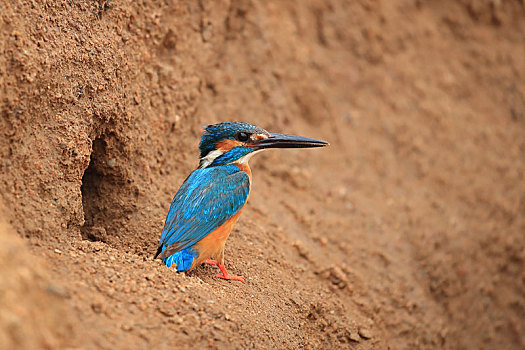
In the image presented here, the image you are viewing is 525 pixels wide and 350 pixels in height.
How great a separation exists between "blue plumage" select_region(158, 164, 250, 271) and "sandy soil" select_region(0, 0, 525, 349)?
25 centimetres

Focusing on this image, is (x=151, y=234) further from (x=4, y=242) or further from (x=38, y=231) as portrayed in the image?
(x=4, y=242)

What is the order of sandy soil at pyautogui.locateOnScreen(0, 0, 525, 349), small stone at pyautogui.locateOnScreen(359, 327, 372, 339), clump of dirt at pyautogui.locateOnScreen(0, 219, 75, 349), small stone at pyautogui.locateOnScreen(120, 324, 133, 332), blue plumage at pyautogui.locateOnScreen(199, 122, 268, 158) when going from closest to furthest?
1. clump of dirt at pyautogui.locateOnScreen(0, 219, 75, 349)
2. small stone at pyautogui.locateOnScreen(120, 324, 133, 332)
3. sandy soil at pyautogui.locateOnScreen(0, 0, 525, 349)
4. blue plumage at pyautogui.locateOnScreen(199, 122, 268, 158)
5. small stone at pyautogui.locateOnScreen(359, 327, 372, 339)

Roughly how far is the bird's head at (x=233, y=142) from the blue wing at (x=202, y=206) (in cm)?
12

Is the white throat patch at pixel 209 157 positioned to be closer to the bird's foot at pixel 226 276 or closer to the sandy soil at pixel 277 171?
the sandy soil at pixel 277 171

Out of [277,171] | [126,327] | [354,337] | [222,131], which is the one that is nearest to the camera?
[126,327]

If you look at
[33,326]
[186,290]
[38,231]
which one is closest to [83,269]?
[38,231]

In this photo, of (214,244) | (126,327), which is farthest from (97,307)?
(214,244)

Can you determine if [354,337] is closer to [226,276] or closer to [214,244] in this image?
[226,276]

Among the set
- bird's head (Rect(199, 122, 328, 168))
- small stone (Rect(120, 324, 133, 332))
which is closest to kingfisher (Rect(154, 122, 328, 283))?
bird's head (Rect(199, 122, 328, 168))

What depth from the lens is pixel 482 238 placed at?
265 inches

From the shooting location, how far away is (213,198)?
160 inches

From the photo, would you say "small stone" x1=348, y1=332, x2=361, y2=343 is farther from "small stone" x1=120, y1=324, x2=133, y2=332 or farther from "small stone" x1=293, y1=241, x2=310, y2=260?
"small stone" x1=120, y1=324, x2=133, y2=332

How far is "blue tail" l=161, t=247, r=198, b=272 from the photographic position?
3.83m

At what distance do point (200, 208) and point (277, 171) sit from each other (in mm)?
2087
